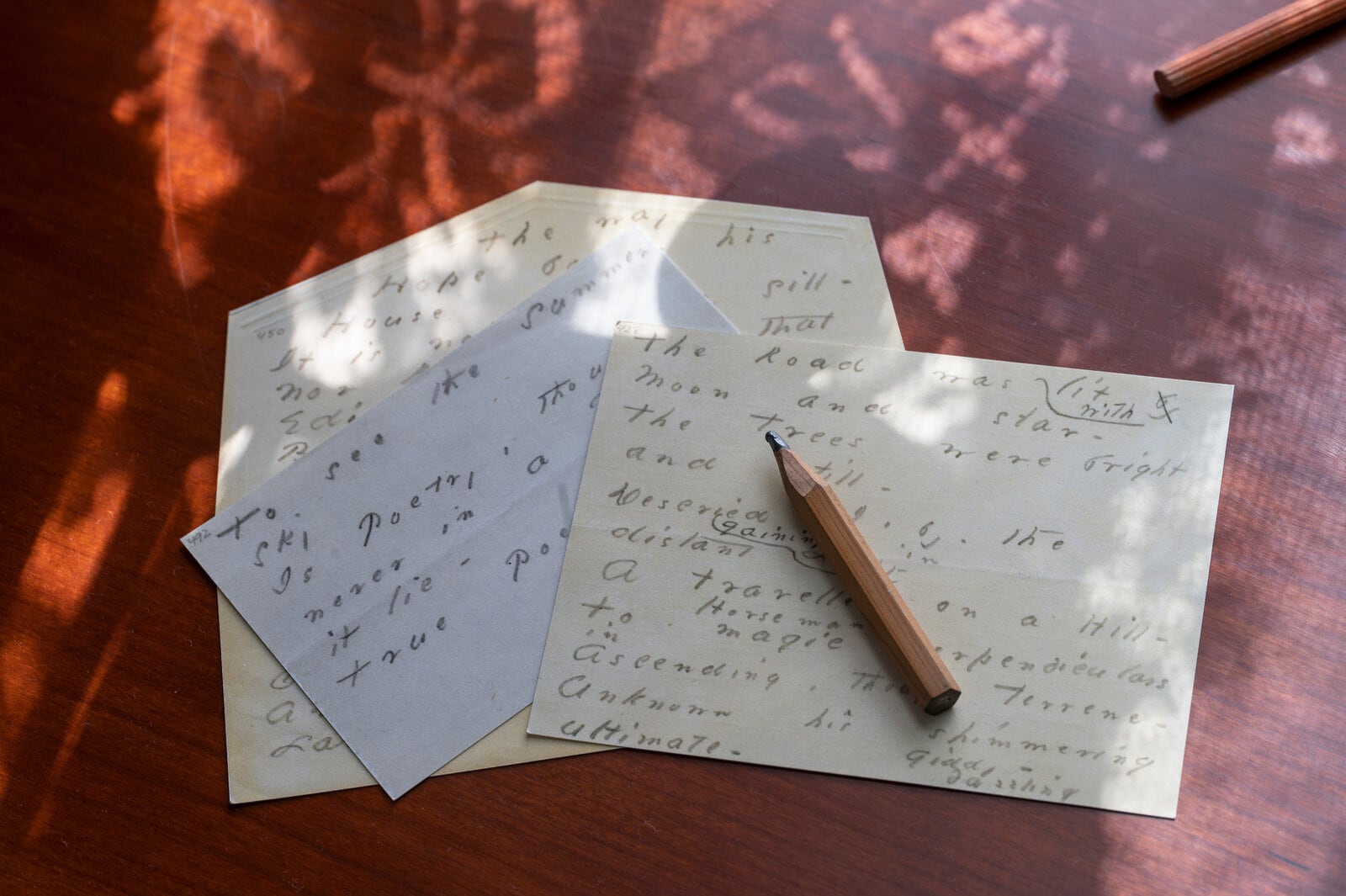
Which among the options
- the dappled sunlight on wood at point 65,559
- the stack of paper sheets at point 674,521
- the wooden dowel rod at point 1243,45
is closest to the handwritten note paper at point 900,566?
the stack of paper sheets at point 674,521

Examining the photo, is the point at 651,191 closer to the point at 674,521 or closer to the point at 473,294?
the point at 473,294

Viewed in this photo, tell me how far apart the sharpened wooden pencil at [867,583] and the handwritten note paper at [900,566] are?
0.07 ft

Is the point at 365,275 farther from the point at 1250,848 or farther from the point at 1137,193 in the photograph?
the point at 1250,848

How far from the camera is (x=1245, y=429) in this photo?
0.84 meters

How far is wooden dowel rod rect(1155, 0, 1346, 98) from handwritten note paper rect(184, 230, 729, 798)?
1.57ft

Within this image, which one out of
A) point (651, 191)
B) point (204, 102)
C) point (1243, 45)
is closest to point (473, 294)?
point (651, 191)

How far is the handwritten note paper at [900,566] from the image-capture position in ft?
2.56

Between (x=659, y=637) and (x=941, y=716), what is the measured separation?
231 mm

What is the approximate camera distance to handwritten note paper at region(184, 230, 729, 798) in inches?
32.1

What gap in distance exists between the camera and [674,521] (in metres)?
0.84

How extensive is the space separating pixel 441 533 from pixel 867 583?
36 centimetres

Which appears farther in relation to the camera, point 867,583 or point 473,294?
point 473,294

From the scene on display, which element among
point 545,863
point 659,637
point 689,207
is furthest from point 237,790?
point 689,207

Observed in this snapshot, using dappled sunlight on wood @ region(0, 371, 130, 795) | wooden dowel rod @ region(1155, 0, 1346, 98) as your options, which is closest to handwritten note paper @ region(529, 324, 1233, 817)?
wooden dowel rod @ region(1155, 0, 1346, 98)
